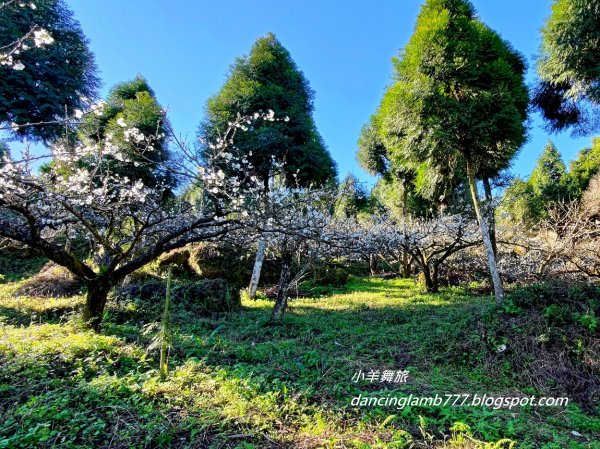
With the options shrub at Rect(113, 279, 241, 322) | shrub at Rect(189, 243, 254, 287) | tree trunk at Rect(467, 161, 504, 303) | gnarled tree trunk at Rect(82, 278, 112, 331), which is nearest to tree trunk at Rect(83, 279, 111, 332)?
gnarled tree trunk at Rect(82, 278, 112, 331)

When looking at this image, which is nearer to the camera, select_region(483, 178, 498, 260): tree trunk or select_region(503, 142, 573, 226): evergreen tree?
select_region(483, 178, 498, 260): tree trunk

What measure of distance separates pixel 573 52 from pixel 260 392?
9519 mm

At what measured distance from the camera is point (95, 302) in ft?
16.1

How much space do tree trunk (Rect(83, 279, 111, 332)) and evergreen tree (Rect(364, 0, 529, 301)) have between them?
7.39 metres

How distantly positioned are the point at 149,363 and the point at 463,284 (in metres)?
11.8

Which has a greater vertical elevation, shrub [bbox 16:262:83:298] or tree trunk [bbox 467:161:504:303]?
tree trunk [bbox 467:161:504:303]

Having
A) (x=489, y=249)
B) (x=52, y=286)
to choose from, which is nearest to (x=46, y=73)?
(x=52, y=286)

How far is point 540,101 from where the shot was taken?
855 cm

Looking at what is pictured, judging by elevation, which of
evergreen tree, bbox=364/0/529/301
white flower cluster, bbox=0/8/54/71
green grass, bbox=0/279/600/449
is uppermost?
evergreen tree, bbox=364/0/529/301

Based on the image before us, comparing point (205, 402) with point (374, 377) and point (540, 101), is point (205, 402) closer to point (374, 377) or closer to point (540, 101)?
point (374, 377)

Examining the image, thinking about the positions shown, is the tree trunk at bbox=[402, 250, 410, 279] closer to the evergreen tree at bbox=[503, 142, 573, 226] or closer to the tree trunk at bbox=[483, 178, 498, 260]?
the tree trunk at bbox=[483, 178, 498, 260]

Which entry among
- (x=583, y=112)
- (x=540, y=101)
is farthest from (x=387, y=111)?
(x=583, y=112)

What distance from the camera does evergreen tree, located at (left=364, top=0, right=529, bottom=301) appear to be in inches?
284

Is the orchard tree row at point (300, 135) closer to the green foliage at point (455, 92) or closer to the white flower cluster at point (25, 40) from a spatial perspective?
the green foliage at point (455, 92)
